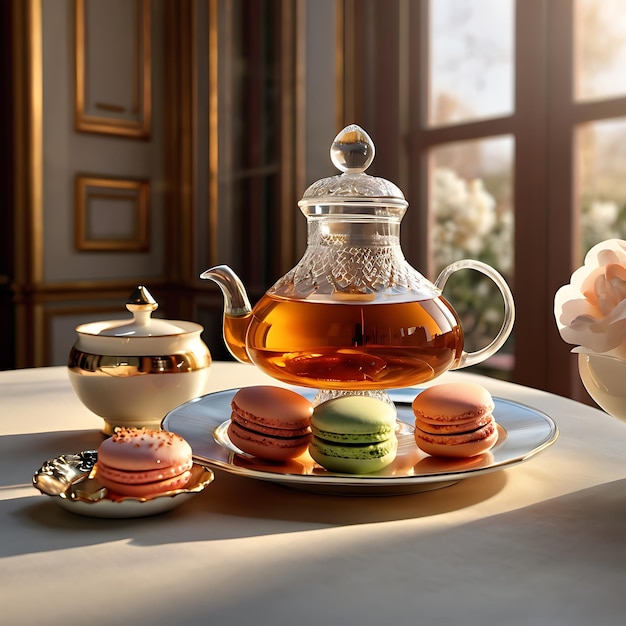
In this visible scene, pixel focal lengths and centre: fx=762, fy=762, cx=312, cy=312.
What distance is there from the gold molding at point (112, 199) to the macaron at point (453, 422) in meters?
2.14

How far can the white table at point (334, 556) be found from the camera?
34 centimetres

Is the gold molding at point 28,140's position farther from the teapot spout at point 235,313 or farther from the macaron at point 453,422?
the macaron at point 453,422

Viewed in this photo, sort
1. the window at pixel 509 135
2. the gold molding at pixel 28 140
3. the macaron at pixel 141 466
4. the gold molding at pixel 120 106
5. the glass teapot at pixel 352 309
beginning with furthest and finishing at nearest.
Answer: the gold molding at pixel 120 106
the gold molding at pixel 28 140
the window at pixel 509 135
the glass teapot at pixel 352 309
the macaron at pixel 141 466

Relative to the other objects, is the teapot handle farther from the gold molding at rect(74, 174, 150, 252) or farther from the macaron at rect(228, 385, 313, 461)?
the gold molding at rect(74, 174, 150, 252)

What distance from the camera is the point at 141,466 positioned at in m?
0.44

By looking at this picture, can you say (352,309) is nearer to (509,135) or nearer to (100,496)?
Answer: (100,496)

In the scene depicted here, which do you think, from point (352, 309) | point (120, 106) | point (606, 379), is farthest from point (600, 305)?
point (120, 106)

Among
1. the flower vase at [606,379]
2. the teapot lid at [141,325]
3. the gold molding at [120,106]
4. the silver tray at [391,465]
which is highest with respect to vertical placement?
the gold molding at [120,106]

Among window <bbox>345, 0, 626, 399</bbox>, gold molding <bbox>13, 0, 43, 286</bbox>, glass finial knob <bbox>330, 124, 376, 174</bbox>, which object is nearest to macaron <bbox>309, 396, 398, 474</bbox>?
glass finial knob <bbox>330, 124, 376, 174</bbox>

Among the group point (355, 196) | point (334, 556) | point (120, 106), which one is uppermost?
point (120, 106)

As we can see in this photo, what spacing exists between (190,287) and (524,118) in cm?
135

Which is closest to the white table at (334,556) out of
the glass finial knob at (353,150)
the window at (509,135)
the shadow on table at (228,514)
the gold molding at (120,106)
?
the shadow on table at (228,514)

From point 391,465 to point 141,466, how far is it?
0.16 m

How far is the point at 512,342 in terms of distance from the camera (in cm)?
165
